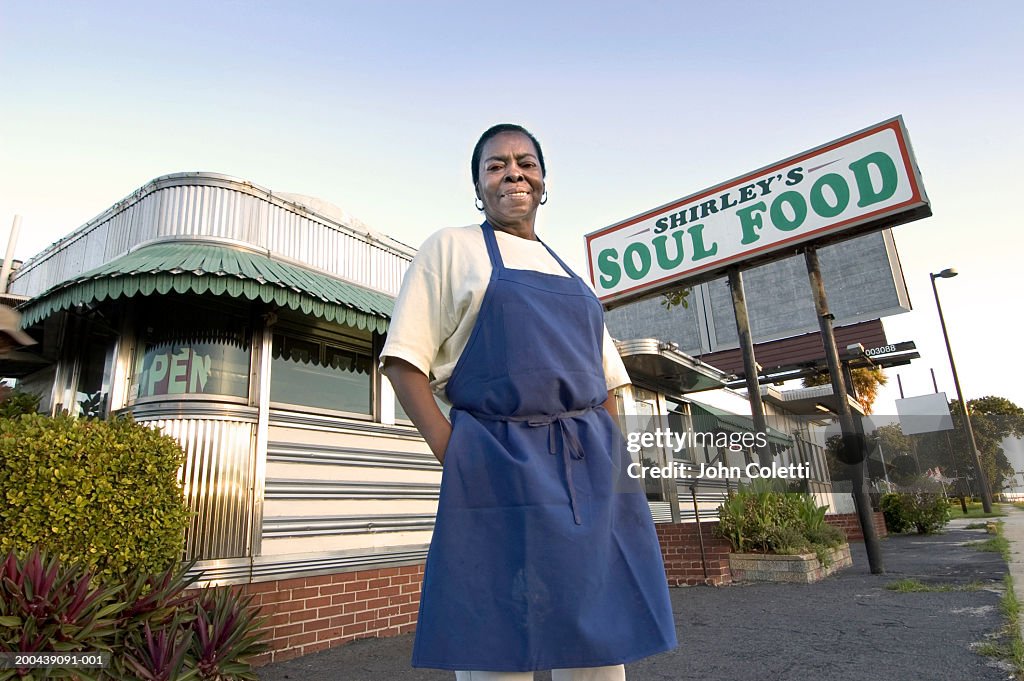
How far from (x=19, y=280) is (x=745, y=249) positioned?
10.3 m

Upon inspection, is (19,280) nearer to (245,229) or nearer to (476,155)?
(245,229)

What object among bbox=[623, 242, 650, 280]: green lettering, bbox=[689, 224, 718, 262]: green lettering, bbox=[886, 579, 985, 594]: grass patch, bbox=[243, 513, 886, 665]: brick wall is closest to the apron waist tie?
bbox=[243, 513, 886, 665]: brick wall

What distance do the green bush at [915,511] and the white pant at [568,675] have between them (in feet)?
60.7

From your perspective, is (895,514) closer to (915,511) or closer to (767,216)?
(915,511)

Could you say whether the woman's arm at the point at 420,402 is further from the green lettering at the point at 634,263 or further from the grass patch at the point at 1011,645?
the green lettering at the point at 634,263

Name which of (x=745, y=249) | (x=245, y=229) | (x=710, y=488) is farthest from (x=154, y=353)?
(x=710, y=488)

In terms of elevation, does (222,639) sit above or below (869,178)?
below

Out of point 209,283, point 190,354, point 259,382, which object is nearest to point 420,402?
point 209,283

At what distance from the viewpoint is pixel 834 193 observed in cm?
771

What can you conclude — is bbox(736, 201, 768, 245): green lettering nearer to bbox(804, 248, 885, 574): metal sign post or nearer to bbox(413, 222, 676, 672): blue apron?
bbox(804, 248, 885, 574): metal sign post

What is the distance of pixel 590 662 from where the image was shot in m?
1.27

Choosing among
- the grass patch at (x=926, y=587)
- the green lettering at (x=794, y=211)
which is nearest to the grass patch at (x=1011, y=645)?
the grass patch at (x=926, y=587)

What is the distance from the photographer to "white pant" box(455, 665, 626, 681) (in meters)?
1.26

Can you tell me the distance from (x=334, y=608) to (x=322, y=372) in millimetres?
2371
